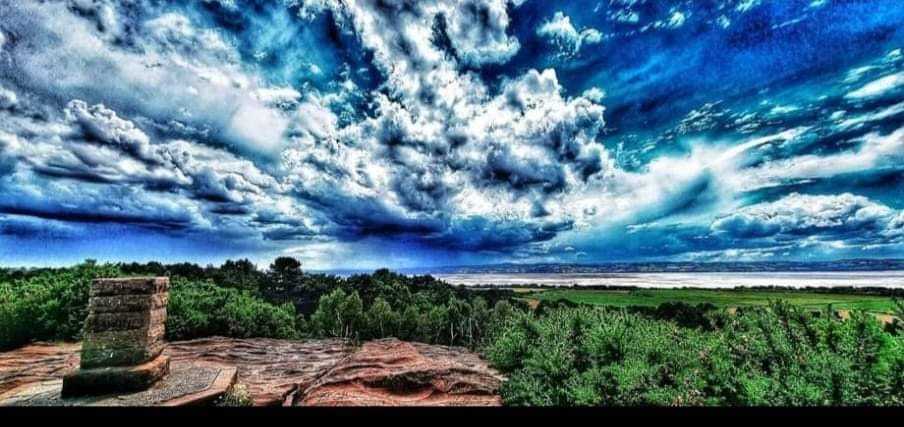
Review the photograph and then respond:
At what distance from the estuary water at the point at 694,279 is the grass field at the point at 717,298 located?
119mm

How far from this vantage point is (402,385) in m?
4.78

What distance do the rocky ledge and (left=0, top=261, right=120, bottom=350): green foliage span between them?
0.36 meters

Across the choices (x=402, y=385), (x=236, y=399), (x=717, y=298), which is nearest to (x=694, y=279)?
(x=717, y=298)

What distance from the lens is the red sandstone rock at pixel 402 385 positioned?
4332mm

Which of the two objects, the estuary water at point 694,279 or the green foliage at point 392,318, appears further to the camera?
the green foliage at point 392,318

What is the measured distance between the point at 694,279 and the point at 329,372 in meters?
5.29

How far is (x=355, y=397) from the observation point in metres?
4.36

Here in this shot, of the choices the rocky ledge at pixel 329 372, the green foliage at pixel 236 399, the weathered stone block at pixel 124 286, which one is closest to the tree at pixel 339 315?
the rocky ledge at pixel 329 372

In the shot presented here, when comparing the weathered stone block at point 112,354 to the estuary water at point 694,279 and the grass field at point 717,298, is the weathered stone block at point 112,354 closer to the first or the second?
the estuary water at point 694,279

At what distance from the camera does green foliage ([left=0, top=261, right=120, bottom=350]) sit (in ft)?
24.8

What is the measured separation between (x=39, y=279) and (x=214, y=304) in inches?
149

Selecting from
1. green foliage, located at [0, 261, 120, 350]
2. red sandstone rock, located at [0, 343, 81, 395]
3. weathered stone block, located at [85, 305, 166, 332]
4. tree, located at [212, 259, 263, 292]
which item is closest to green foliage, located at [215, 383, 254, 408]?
weathered stone block, located at [85, 305, 166, 332]

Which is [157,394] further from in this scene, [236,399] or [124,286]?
[124,286]
